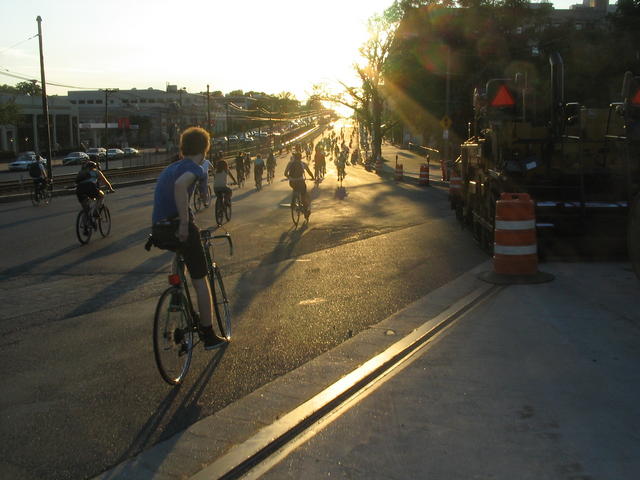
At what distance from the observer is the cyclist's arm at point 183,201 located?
503cm

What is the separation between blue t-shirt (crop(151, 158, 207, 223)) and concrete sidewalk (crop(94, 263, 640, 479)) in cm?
147

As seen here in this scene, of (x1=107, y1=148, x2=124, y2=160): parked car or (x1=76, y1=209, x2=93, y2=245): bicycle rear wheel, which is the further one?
(x1=107, y1=148, x2=124, y2=160): parked car

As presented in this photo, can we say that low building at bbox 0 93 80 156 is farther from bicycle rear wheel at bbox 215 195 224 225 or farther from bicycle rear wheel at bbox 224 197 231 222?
bicycle rear wheel at bbox 215 195 224 225

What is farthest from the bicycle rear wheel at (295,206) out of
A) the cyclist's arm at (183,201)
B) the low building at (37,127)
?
the low building at (37,127)

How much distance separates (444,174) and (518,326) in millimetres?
26933

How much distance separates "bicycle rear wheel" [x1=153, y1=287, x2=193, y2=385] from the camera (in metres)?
4.91

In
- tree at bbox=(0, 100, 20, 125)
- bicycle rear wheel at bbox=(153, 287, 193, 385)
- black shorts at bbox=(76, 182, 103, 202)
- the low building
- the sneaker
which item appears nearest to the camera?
bicycle rear wheel at bbox=(153, 287, 193, 385)

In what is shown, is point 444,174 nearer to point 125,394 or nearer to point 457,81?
point 457,81

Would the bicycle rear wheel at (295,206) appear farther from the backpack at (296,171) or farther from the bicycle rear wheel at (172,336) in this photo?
the bicycle rear wheel at (172,336)

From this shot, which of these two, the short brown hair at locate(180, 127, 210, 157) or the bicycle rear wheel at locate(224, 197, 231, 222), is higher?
the short brown hair at locate(180, 127, 210, 157)

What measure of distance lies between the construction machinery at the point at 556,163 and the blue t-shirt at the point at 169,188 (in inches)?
255

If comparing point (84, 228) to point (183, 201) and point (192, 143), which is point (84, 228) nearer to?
point (192, 143)

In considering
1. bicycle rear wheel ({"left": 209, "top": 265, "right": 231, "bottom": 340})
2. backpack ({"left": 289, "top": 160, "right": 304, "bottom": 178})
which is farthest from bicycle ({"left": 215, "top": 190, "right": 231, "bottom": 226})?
bicycle rear wheel ({"left": 209, "top": 265, "right": 231, "bottom": 340})

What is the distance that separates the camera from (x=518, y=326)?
6336 millimetres
